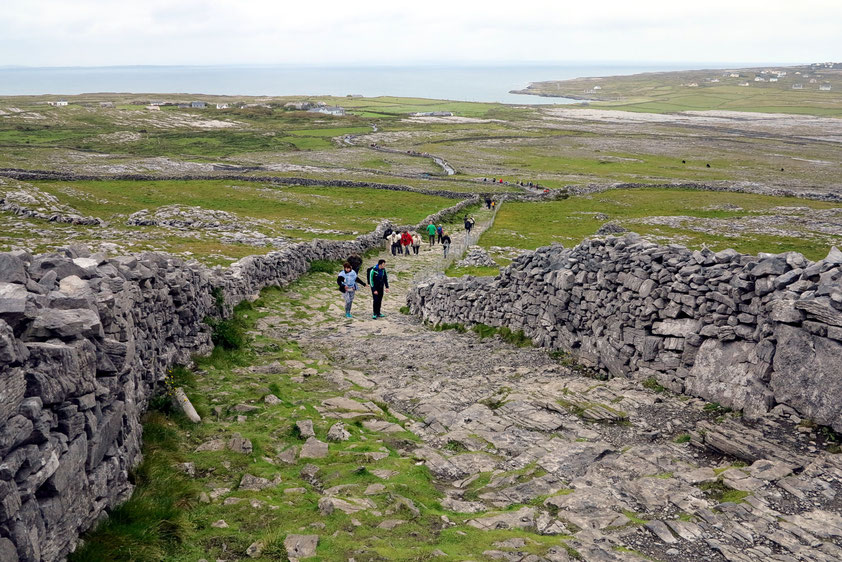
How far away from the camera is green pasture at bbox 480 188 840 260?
44428mm

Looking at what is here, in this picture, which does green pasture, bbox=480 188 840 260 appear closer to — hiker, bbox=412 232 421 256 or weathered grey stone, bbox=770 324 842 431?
hiker, bbox=412 232 421 256

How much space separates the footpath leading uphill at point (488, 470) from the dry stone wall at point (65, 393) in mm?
876

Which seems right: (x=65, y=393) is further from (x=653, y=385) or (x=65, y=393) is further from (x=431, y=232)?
(x=431, y=232)

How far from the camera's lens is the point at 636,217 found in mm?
59469

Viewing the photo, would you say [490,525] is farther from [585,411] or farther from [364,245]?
[364,245]

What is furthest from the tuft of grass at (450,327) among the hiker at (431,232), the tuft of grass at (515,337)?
the hiker at (431,232)

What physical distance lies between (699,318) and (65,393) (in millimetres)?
12080

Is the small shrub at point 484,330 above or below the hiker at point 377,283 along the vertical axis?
below

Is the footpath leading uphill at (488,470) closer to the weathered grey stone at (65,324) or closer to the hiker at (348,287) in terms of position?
the weathered grey stone at (65,324)

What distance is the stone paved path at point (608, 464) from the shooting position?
8.87 meters

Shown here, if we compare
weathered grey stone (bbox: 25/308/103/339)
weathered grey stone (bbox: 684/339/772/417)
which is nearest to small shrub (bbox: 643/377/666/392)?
weathered grey stone (bbox: 684/339/772/417)

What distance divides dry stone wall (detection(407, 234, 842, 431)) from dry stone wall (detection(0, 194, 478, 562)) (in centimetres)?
1065

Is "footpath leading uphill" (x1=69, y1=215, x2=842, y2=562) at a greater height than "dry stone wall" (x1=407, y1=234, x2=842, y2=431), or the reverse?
"dry stone wall" (x1=407, y1=234, x2=842, y2=431)

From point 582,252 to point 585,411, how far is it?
5.59 meters
